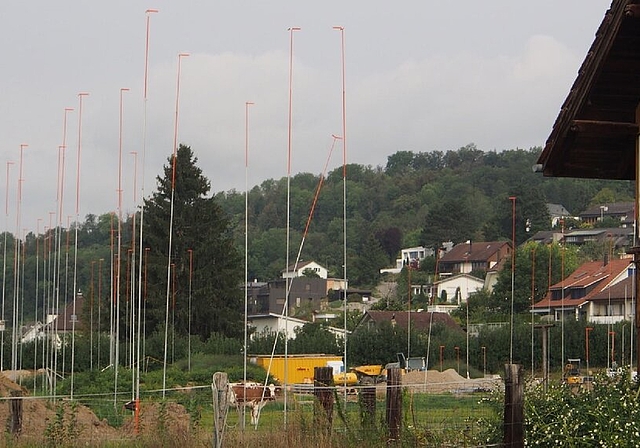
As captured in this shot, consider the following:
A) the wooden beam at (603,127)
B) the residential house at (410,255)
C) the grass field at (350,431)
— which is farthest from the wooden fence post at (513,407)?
the residential house at (410,255)

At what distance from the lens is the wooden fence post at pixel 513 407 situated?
11.0 meters

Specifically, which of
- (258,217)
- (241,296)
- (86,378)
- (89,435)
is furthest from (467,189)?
(89,435)

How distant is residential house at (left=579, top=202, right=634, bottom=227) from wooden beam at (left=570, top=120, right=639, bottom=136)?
441ft

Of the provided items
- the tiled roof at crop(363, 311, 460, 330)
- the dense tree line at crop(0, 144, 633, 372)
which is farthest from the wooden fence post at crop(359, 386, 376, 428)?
the tiled roof at crop(363, 311, 460, 330)

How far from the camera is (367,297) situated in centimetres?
12731

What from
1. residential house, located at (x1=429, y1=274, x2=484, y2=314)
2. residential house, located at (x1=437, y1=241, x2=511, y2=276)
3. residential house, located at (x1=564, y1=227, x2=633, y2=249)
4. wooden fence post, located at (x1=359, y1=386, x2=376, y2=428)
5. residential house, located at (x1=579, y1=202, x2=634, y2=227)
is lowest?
wooden fence post, located at (x1=359, y1=386, x2=376, y2=428)

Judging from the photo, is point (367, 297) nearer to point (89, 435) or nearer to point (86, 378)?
point (86, 378)

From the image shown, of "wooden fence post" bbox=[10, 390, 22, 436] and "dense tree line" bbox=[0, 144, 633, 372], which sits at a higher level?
"dense tree line" bbox=[0, 144, 633, 372]

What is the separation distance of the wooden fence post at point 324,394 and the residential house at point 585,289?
6128 cm

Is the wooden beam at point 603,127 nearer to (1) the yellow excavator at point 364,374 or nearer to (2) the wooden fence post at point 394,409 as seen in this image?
(2) the wooden fence post at point 394,409

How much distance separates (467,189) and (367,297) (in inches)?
1686

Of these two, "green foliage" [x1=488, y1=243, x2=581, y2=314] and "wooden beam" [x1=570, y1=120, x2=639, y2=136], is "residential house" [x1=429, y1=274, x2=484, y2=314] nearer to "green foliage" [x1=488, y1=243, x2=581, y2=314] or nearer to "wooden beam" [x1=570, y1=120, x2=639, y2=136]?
"green foliage" [x1=488, y1=243, x2=581, y2=314]

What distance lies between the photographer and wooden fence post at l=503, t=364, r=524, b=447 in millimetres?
11031

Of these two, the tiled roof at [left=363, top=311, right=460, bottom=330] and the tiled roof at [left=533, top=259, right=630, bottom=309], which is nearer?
the tiled roof at [left=363, top=311, right=460, bottom=330]
